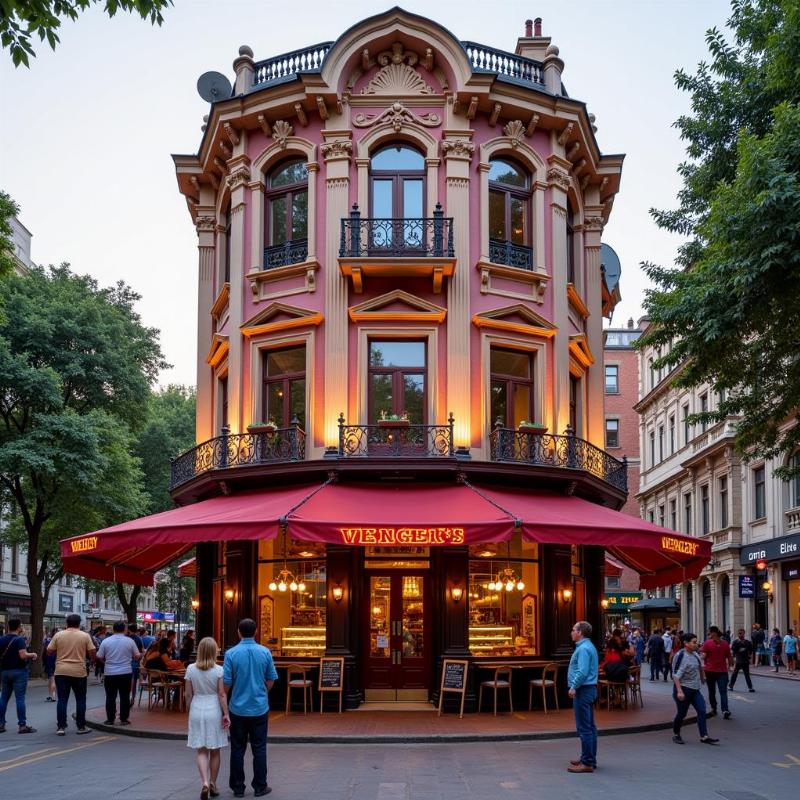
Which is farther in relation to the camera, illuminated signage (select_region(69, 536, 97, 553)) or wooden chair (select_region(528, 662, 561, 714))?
illuminated signage (select_region(69, 536, 97, 553))

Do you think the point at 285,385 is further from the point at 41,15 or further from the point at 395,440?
the point at 41,15

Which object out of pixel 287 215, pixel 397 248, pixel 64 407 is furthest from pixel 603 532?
pixel 64 407

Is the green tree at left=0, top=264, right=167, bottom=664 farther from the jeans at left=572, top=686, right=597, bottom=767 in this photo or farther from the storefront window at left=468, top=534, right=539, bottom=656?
the jeans at left=572, top=686, right=597, bottom=767

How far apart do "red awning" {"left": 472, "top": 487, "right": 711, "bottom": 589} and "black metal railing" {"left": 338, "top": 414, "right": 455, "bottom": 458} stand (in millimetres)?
1238

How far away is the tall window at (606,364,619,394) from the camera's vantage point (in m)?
70.9

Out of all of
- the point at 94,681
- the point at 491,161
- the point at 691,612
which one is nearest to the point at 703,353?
the point at 491,161

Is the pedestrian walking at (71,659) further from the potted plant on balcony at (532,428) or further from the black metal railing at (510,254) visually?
the black metal railing at (510,254)

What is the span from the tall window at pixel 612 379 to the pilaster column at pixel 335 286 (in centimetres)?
5117

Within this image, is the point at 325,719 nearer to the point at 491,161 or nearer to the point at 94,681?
the point at 491,161

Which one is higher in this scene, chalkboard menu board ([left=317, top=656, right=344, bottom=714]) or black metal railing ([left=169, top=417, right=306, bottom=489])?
black metal railing ([left=169, top=417, right=306, bottom=489])

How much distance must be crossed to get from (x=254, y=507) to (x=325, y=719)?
398cm

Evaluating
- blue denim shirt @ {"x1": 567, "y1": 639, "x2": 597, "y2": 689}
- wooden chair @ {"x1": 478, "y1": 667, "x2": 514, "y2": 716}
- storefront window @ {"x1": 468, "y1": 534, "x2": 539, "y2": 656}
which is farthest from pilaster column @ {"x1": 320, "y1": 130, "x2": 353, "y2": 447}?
blue denim shirt @ {"x1": 567, "y1": 639, "x2": 597, "y2": 689}

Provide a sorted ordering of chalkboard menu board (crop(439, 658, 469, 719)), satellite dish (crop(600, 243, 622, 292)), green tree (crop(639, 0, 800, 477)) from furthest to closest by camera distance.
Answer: satellite dish (crop(600, 243, 622, 292)) → chalkboard menu board (crop(439, 658, 469, 719)) → green tree (crop(639, 0, 800, 477))

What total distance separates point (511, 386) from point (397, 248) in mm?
3746
